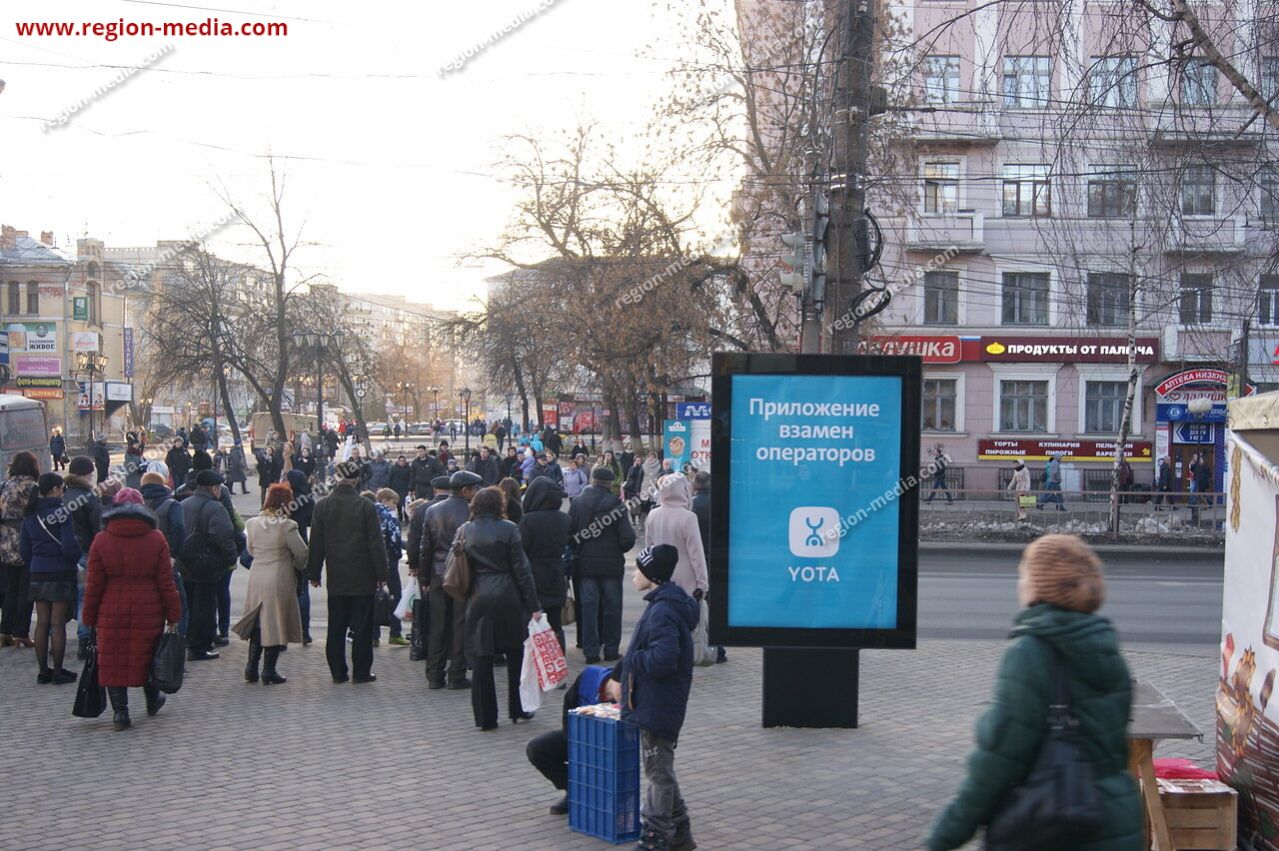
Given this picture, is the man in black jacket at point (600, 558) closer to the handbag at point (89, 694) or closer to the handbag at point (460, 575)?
the handbag at point (460, 575)

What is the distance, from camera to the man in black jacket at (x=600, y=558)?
11.3 m

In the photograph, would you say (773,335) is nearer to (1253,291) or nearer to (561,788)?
(1253,291)

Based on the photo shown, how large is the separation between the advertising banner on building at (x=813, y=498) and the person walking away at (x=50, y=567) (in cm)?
592

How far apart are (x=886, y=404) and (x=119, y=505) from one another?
5.77 m

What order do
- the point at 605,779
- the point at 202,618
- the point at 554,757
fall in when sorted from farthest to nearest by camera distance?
the point at 202,618, the point at 554,757, the point at 605,779

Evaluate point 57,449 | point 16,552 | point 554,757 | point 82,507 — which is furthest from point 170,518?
point 57,449

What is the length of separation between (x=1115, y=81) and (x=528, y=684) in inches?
237

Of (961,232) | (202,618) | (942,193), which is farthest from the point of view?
(942,193)

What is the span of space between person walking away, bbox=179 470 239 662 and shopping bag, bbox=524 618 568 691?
13.1ft

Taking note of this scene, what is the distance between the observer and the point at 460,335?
43844mm

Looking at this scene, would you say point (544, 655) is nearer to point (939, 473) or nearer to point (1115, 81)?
point (1115, 81)

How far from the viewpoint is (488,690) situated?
28.8ft

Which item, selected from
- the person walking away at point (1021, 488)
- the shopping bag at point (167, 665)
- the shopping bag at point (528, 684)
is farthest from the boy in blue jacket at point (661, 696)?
the person walking away at point (1021, 488)

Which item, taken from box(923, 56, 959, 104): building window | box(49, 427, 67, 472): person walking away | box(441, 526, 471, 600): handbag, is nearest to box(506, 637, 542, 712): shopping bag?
box(441, 526, 471, 600): handbag
